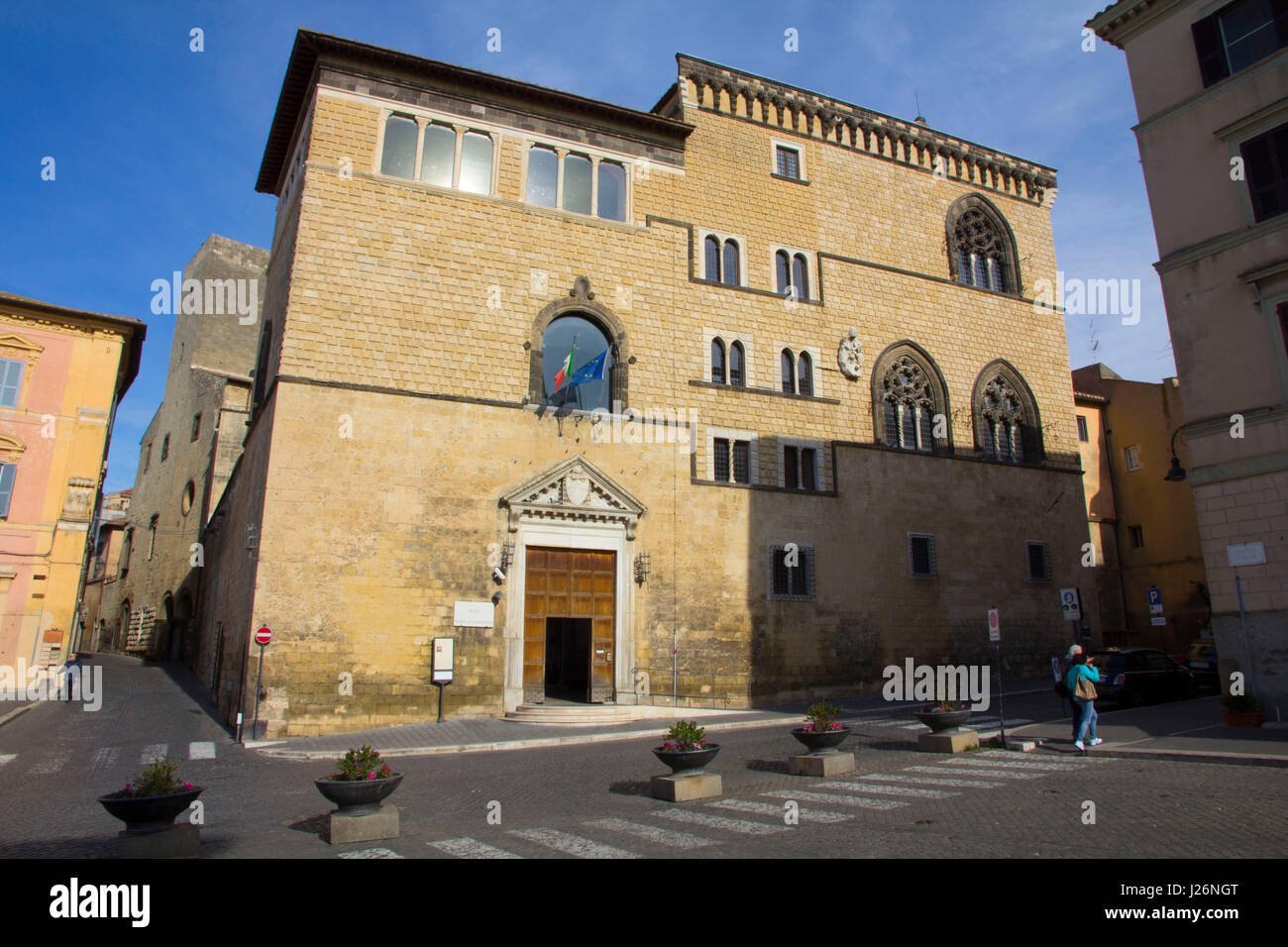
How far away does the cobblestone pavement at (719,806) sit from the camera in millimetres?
7680

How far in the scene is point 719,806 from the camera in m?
9.98

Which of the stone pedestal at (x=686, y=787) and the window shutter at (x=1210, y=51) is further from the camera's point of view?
the window shutter at (x=1210, y=51)

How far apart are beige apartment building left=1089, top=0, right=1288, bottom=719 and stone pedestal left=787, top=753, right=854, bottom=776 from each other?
982 cm

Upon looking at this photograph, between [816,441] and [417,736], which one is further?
[816,441]

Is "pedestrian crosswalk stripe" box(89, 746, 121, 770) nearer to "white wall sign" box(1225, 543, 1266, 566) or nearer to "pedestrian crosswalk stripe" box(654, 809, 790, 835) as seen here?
"pedestrian crosswalk stripe" box(654, 809, 790, 835)

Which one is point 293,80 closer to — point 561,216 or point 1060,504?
point 561,216

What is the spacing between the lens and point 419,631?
19.6 m

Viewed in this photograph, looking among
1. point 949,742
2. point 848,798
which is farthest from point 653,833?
point 949,742

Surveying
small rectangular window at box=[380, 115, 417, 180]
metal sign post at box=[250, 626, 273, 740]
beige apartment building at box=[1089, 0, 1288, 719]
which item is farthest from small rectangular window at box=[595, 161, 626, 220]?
metal sign post at box=[250, 626, 273, 740]

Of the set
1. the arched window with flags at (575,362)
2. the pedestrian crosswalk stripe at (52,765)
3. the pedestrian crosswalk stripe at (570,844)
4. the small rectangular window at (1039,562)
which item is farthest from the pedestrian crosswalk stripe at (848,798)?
the small rectangular window at (1039,562)

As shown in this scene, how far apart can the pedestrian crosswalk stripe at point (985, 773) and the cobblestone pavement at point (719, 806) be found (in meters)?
0.04

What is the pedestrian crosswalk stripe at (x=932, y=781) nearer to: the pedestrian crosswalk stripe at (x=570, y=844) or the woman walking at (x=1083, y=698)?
the woman walking at (x=1083, y=698)
